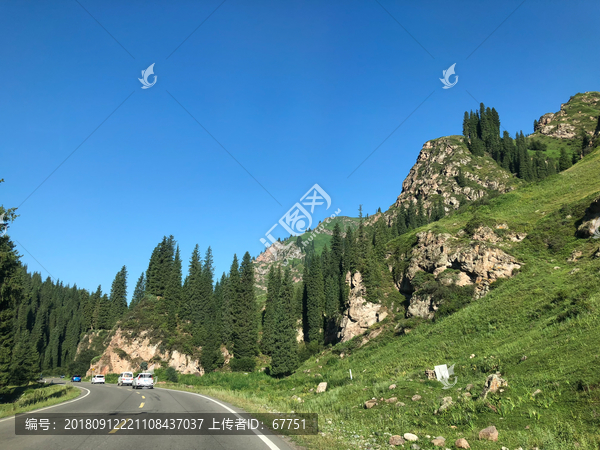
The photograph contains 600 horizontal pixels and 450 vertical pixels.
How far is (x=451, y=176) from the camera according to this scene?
6088 inches

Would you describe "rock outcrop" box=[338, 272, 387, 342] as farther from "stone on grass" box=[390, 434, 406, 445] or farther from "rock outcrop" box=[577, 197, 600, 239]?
"stone on grass" box=[390, 434, 406, 445]

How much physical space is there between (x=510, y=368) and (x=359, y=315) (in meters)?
45.7

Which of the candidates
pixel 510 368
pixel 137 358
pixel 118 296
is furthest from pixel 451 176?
pixel 510 368

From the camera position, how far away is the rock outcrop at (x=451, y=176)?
135000 mm

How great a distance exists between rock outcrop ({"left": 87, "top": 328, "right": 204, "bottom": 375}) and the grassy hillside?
118ft

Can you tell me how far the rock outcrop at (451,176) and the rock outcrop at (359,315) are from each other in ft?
280

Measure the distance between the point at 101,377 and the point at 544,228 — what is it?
75.7 m

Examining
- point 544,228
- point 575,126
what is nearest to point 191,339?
point 544,228

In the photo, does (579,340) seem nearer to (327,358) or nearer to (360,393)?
(360,393)

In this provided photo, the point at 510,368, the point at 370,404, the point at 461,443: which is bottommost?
the point at 370,404

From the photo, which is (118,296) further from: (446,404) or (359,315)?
(446,404)

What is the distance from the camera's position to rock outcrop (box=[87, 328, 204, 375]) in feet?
260

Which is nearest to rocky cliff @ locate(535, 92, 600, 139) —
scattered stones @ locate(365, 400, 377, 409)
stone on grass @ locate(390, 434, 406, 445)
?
scattered stones @ locate(365, 400, 377, 409)

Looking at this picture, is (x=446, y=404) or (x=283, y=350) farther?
(x=283, y=350)
